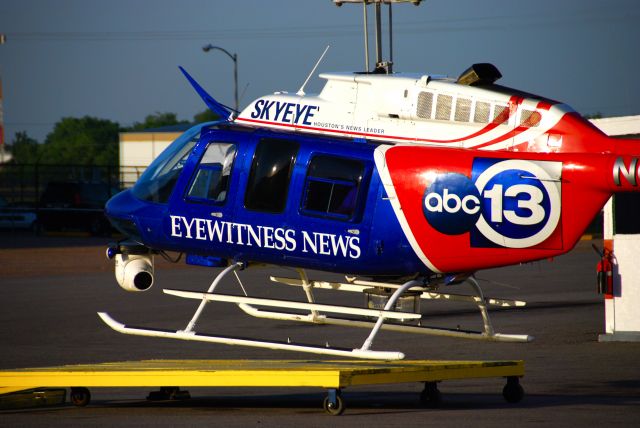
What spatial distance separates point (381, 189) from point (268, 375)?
2.68m

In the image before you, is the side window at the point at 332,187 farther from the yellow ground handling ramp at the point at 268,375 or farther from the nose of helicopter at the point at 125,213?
the nose of helicopter at the point at 125,213

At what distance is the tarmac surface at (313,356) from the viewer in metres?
12.4

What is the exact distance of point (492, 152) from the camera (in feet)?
42.7

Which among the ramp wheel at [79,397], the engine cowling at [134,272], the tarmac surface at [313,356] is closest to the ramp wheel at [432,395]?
the tarmac surface at [313,356]

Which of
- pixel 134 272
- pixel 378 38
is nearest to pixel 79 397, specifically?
pixel 134 272

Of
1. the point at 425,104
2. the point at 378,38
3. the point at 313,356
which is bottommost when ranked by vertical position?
the point at 313,356

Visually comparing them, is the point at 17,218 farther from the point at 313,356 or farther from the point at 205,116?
the point at 205,116

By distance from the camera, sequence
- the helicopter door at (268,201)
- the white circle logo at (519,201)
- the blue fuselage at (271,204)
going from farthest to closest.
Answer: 1. the helicopter door at (268,201)
2. the blue fuselage at (271,204)
3. the white circle logo at (519,201)

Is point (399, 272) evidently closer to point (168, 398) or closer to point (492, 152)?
point (492, 152)

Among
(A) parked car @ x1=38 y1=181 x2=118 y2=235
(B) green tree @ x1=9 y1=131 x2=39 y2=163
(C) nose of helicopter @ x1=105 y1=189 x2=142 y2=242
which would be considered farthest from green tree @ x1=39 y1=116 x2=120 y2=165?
(C) nose of helicopter @ x1=105 y1=189 x2=142 y2=242

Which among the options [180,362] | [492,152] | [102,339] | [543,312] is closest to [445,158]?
[492,152]

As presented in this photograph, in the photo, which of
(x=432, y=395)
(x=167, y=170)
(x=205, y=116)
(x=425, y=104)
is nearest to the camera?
(x=432, y=395)

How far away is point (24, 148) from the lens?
529 feet

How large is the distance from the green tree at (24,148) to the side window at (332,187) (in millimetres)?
140357
